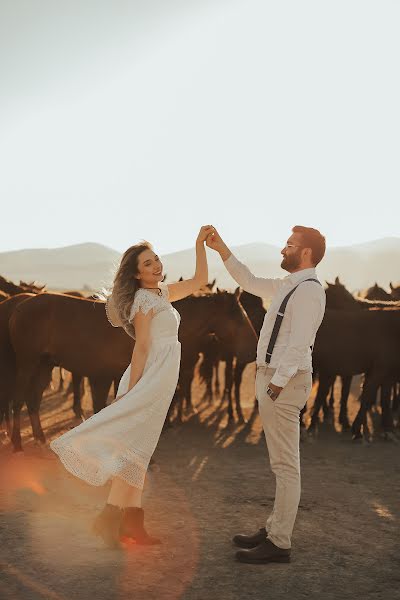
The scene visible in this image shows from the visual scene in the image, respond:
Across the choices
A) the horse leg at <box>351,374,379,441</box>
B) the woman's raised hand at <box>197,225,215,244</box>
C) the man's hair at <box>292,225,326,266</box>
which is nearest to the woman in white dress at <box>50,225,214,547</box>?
the woman's raised hand at <box>197,225,215,244</box>

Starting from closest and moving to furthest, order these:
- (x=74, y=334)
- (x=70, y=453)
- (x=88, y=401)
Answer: (x=70, y=453) → (x=74, y=334) → (x=88, y=401)

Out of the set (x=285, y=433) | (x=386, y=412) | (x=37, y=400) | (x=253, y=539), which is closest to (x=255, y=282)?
(x=285, y=433)

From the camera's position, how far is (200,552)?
4.90 m

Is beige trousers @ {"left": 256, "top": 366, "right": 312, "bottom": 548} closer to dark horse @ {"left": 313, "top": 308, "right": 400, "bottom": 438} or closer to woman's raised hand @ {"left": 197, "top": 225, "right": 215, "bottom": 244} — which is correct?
woman's raised hand @ {"left": 197, "top": 225, "right": 215, "bottom": 244}

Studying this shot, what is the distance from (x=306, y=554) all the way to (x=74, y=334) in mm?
4871

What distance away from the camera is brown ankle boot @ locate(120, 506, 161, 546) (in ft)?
16.4

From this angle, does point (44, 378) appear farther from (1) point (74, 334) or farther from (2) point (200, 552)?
(2) point (200, 552)

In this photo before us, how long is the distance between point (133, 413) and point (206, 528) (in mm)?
1522

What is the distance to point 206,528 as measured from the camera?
18.3 feet

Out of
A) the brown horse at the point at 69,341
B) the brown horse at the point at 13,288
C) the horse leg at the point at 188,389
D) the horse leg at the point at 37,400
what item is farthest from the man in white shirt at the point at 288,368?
the brown horse at the point at 13,288

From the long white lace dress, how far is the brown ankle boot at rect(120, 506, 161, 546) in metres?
0.28

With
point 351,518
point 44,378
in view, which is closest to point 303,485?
point 351,518

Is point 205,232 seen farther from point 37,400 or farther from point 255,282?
point 37,400

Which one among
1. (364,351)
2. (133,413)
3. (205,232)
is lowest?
(364,351)
